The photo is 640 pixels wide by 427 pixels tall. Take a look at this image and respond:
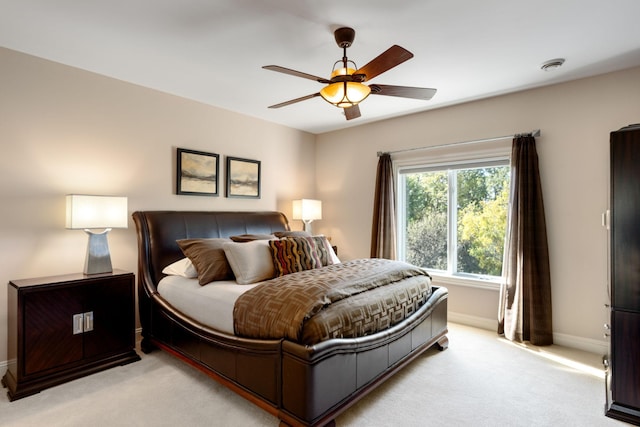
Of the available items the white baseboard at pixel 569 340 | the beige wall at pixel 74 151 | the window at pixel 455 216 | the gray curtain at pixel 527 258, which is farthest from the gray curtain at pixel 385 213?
the beige wall at pixel 74 151

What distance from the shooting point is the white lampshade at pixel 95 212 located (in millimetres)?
2686

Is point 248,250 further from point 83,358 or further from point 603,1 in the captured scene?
point 603,1

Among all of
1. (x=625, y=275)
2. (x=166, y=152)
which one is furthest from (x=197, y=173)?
(x=625, y=275)

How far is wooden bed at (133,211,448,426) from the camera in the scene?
1.80m

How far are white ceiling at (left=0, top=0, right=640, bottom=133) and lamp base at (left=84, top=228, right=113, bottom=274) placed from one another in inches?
60.0

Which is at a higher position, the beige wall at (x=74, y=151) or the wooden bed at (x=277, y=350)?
the beige wall at (x=74, y=151)

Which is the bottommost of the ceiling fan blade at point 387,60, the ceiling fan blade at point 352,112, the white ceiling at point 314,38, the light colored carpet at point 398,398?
the light colored carpet at point 398,398

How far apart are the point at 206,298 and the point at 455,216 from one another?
3054 mm

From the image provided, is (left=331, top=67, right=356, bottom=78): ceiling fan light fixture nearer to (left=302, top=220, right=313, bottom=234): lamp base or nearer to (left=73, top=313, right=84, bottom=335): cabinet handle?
(left=73, top=313, right=84, bottom=335): cabinet handle

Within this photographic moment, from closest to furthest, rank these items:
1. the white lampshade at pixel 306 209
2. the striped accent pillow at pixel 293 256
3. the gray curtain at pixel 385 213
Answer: the striped accent pillow at pixel 293 256 → the gray curtain at pixel 385 213 → the white lampshade at pixel 306 209

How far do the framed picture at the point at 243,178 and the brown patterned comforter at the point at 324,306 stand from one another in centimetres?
206

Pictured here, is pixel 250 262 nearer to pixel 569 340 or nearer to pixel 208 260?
pixel 208 260

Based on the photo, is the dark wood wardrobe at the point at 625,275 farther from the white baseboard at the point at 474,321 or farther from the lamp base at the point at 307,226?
the lamp base at the point at 307,226

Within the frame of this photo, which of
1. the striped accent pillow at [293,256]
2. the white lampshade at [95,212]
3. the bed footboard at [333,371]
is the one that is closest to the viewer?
the bed footboard at [333,371]
